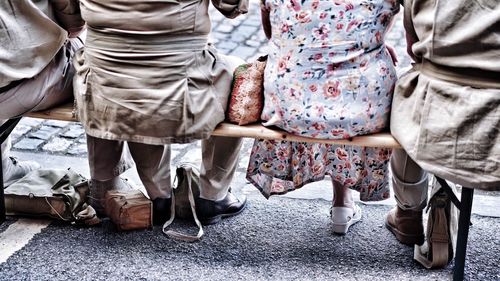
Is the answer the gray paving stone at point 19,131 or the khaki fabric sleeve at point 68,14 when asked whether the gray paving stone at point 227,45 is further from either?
the khaki fabric sleeve at point 68,14

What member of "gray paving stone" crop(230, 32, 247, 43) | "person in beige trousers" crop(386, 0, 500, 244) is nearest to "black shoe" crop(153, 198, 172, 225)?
"person in beige trousers" crop(386, 0, 500, 244)

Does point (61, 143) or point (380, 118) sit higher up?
point (380, 118)

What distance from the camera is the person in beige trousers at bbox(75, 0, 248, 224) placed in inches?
137

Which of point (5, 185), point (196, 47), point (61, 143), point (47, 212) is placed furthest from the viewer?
point (61, 143)

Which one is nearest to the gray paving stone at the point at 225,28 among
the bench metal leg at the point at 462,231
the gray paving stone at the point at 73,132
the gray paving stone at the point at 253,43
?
the gray paving stone at the point at 253,43

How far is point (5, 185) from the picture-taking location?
4.35m

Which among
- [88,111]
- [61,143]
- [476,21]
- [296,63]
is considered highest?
[476,21]

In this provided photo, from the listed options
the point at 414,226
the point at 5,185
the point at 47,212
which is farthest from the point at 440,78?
the point at 5,185

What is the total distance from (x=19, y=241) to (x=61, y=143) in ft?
4.54

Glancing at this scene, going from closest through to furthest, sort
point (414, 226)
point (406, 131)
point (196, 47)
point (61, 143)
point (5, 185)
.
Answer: point (406, 131)
point (196, 47)
point (414, 226)
point (5, 185)
point (61, 143)

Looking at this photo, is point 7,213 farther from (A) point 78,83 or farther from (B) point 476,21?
(B) point 476,21

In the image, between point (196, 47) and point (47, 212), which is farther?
point (47, 212)

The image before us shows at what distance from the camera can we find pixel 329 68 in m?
3.42

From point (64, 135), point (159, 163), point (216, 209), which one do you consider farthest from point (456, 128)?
point (64, 135)
